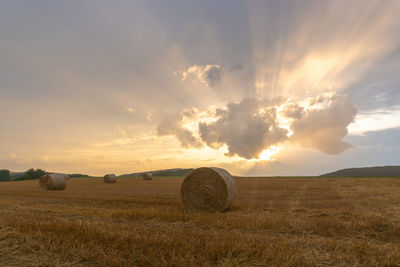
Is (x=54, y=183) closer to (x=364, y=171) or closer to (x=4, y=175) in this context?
(x=4, y=175)

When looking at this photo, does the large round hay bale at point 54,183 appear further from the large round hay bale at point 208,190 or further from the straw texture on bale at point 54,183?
the large round hay bale at point 208,190

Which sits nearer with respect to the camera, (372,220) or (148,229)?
(148,229)

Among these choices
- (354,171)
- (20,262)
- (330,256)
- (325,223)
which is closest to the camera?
(20,262)

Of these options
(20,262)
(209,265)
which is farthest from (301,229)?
(20,262)

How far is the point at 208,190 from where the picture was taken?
1036 cm

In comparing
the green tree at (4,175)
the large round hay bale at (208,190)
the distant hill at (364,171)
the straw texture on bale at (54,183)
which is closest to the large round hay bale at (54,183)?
the straw texture on bale at (54,183)

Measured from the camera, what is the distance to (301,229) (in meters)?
6.37

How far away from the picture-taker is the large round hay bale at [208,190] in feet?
33.0

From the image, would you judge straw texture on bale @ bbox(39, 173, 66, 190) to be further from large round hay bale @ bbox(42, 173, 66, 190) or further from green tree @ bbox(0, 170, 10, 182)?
green tree @ bbox(0, 170, 10, 182)

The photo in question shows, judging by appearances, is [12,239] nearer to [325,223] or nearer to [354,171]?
[325,223]

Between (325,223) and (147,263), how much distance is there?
4944mm

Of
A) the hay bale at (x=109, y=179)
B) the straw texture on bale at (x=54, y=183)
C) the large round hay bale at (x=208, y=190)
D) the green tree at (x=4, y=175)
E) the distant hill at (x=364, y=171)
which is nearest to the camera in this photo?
the large round hay bale at (x=208, y=190)

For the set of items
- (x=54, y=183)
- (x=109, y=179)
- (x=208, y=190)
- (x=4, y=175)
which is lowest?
(x=208, y=190)

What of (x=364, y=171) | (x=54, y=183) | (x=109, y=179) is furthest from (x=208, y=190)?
(x=364, y=171)
